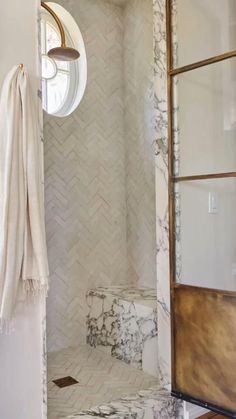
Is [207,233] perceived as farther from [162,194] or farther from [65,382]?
[65,382]

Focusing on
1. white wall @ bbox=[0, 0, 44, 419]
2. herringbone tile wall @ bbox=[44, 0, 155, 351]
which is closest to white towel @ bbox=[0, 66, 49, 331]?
white wall @ bbox=[0, 0, 44, 419]

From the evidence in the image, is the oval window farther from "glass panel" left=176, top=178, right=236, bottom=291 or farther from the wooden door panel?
the wooden door panel

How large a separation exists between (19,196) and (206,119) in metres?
1.23

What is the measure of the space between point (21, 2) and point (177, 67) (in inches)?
33.8

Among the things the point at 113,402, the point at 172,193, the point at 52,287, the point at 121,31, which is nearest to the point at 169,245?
the point at 172,193

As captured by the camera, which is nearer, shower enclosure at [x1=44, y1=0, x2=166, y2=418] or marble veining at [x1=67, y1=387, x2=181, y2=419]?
marble veining at [x1=67, y1=387, x2=181, y2=419]

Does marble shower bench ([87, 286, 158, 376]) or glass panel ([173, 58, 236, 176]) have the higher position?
glass panel ([173, 58, 236, 176])

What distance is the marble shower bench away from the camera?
2.62 m

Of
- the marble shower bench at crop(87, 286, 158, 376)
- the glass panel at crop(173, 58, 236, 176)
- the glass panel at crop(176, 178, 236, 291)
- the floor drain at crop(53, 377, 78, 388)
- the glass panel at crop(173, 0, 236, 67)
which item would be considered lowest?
the floor drain at crop(53, 377, 78, 388)

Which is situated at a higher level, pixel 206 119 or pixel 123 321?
pixel 206 119

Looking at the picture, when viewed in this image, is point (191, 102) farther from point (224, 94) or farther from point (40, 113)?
point (40, 113)

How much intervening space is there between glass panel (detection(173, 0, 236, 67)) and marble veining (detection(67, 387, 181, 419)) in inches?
71.6

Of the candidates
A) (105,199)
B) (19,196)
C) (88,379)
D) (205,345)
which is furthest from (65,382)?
(105,199)

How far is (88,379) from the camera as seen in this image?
8.19 feet
